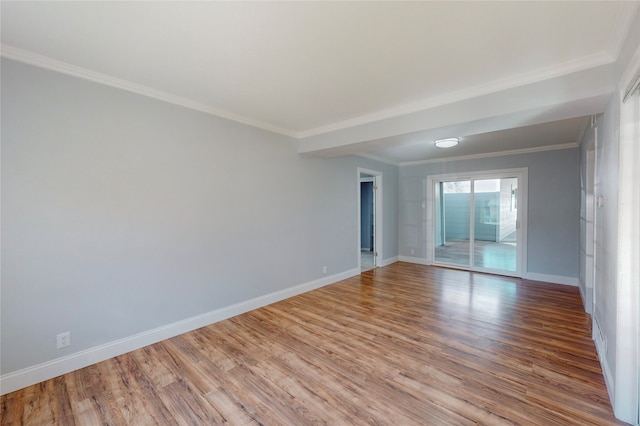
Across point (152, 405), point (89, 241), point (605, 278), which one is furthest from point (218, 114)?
point (605, 278)

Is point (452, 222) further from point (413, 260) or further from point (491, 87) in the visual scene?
point (491, 87)

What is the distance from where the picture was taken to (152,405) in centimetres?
194

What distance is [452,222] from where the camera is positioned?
6.29m

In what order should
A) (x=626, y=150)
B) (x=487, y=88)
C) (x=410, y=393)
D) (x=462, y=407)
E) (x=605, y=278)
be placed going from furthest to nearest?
1. (x=487, y=88)
2. (x=605, y=278)
3. (x=410, y=393)
4. (x=462, y=407)
5. (x=626, y=150)

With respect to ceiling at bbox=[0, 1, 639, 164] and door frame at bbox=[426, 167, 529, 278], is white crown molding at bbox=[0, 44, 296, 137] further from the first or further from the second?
door frame at bbox=[426, 167, 529, 278]

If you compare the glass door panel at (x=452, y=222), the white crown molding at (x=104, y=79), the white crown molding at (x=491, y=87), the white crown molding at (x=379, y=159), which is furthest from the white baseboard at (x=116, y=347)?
the glass door panel at (x=452, y=222)

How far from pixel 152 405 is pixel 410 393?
1.89m

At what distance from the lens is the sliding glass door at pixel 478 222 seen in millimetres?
5398

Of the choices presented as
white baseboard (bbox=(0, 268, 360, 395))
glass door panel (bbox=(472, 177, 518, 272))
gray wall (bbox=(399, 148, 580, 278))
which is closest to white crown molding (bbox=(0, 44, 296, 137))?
white baseboard (bbox=(0, 268, 360, 395))

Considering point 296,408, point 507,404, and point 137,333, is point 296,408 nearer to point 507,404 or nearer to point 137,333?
point 507,404

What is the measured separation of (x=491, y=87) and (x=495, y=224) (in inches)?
156

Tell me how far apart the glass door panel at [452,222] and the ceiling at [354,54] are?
339 centimetres

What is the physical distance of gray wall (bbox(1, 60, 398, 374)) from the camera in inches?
83.4

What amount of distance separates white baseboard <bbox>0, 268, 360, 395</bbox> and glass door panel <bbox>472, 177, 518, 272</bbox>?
445 cm
